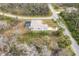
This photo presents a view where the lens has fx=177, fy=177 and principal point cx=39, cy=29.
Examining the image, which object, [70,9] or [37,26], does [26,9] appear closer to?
[37,26]

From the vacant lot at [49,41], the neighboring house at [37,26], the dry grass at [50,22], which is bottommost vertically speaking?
the vacant lot at [49,41]

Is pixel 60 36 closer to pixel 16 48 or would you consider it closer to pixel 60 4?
pixel 60 4

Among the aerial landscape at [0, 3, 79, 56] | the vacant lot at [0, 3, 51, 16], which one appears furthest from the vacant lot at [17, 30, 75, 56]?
the vacant lot at [0, 3, 51, 16]

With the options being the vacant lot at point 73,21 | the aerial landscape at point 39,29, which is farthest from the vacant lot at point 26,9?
the vacant lot at point 73,21

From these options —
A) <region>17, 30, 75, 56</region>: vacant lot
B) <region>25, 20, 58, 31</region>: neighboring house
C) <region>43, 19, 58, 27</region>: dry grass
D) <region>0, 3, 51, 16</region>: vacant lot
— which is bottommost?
<region>17, 30, 75, 56</region>: vacant lot

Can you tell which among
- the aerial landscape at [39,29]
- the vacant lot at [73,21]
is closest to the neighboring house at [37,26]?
the aerial landscape at [39,29]

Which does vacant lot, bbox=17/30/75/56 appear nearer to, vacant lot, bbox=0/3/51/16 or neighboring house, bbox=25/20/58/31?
neighboring house, bbox=25/20/58/31

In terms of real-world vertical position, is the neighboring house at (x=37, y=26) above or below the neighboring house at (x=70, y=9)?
below

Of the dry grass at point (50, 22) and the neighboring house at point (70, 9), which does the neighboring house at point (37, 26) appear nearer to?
the dry grass at point (50, 22)

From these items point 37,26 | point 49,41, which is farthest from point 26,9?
point 49,41

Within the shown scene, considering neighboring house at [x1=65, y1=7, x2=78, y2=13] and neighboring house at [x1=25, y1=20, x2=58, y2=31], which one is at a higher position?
neighboring house at [x1=65, y1=7, x2=78, y2=13]

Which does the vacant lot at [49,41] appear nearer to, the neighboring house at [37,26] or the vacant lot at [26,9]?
the neighboring house at [37,26]
